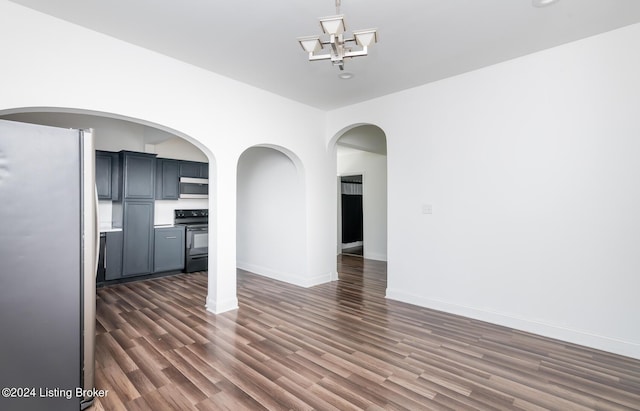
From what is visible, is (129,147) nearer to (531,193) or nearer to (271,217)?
(271,217)

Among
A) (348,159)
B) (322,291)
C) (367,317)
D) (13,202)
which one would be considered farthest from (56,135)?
(348,159)

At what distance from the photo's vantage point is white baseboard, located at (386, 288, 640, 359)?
2760 mm

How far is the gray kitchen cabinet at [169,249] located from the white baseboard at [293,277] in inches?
52.5

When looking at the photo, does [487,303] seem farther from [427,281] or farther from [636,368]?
[636,368]

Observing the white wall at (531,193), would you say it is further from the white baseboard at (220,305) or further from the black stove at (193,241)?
the black stove at (193,241)

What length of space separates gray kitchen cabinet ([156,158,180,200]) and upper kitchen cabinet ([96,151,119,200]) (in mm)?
680

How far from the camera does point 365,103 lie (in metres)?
4.71

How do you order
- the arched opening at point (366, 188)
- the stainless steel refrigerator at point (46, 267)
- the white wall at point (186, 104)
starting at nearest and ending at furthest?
the stainless steel refrigerator at point (46, 267)
the white wall at point (186, 104)
the arched opening at point (366, 188)

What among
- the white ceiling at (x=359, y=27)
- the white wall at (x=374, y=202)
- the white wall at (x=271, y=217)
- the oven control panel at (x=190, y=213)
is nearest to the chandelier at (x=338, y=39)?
the white ceiling at (x=359, y=27)

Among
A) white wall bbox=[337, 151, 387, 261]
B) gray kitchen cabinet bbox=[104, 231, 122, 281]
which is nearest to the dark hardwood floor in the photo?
gray kitchen cabinet bbox=[104, 231, 122, 281]

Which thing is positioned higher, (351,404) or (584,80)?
(584,80)

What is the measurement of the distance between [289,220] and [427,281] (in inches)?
95.7

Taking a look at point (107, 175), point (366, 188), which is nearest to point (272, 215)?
point (107, 175)

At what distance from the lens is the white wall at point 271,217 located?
509 centimetres
